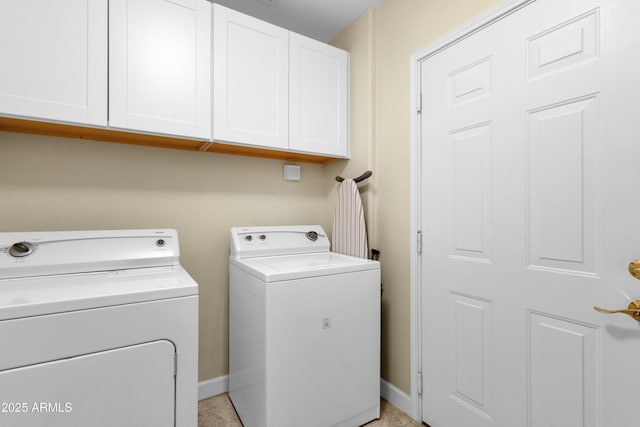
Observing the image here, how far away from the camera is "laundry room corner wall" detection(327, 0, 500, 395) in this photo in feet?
5.97

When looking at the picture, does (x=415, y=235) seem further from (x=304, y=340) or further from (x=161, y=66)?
(x=161, y=66)

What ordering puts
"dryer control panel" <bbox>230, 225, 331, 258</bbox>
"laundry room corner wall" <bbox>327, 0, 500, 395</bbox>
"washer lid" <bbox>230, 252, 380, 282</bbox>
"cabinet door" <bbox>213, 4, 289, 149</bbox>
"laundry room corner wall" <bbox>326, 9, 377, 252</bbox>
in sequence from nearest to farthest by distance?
"washer lid" <bbox>230, 252, 380, 282</bbox>
"cabinet door" <bbox>213, 4, 289, 149</bbox>
"laundry room corner wall" <bbox>327, 0, 500, 395</bbox>
"dryer control panel" <bbox>230, 225, 331, 258</bbox>
"laundry room corner wall" <bbox>326, 9, 377, 252</bbox>

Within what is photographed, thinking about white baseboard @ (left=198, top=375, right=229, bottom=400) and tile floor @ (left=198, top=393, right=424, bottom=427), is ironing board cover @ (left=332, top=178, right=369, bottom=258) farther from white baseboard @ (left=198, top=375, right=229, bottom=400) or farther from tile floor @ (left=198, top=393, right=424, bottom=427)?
white baseboard @ (left=198, top=375, right=229, bottom=400)

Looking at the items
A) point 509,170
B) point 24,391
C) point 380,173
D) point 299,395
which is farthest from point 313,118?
point 24,391

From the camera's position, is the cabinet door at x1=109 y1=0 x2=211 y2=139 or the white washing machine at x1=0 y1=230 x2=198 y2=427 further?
the cabinet door at x1=109 y1=0 x2=211 y2=139

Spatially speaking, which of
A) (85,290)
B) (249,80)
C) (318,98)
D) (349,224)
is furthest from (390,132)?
(85,290)

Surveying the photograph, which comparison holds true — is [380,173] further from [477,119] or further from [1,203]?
[1,203]

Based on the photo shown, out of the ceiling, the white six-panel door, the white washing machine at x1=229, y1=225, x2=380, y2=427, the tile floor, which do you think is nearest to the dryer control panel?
the white washing machine at x1=229, y1=225, x2=380, y2=427

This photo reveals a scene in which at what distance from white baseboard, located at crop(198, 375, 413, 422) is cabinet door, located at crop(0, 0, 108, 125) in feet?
5.44

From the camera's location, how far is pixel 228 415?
1832mm

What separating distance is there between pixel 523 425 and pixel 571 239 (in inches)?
31.6

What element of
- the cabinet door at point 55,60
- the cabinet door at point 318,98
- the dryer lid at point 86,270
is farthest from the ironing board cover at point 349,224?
the cabinet door at point 55,60

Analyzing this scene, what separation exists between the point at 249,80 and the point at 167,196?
86 cm

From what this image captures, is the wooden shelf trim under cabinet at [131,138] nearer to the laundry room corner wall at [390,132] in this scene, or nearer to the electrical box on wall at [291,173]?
the electrical box on wall at [291,173]
